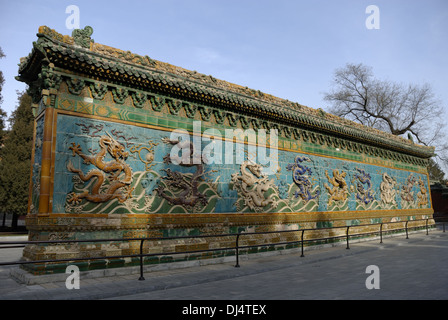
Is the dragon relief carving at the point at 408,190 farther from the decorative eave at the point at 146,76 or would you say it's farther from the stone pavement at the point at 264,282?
the stone pavement at the point at 264,282

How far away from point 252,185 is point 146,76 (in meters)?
5.18

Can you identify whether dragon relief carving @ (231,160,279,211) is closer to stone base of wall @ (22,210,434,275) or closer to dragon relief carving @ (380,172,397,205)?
stone base of wall @ (22,210,434,275)

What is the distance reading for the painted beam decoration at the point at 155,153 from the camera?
315 inches

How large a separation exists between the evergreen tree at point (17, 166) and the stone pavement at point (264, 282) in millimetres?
14646

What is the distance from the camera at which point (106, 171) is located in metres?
8.51

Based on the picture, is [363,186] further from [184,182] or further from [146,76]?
[146,76]

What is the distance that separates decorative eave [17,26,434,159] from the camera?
26.5 ft

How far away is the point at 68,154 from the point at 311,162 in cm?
960

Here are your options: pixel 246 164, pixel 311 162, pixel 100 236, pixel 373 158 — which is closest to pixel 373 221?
pixel 373 158

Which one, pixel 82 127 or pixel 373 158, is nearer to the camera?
pixel 82 127

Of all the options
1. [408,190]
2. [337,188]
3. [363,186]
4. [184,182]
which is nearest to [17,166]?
[184,182]
